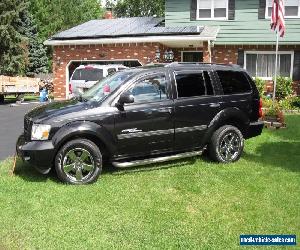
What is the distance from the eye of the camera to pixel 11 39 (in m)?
37.7

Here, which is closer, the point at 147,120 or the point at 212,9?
the point at 147,120

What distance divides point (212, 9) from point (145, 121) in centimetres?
1551

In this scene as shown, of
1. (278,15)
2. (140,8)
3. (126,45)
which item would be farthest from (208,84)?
(140,8)

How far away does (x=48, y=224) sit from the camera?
5555 mm

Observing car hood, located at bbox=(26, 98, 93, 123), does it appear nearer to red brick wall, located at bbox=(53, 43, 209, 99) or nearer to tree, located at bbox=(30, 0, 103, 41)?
red brick wall, located at bbox=(53, 43, 209, 99)

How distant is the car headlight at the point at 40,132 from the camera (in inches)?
279

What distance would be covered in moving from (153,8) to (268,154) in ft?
145

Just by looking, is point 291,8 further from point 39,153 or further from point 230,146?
point 39,153

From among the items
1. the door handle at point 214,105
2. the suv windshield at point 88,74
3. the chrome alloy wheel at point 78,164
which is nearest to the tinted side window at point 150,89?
the door handle at point 214,105

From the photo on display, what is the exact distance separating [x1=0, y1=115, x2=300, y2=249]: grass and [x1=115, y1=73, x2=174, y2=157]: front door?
0.50 metres

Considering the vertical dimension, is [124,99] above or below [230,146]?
above

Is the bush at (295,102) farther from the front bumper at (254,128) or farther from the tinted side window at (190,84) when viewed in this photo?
the tinted side window at (190,84)

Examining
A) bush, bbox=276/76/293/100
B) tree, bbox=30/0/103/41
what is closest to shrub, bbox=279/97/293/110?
bush, bbox=276/76/293/100

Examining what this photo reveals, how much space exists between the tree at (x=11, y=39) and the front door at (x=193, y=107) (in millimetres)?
31622
